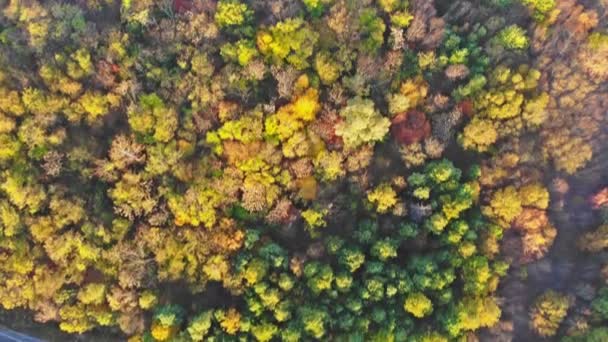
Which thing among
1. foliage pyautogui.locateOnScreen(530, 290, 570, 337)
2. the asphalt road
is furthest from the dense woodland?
the asphalt road

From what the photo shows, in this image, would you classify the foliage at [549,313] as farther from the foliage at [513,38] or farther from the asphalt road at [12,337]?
the asphalt road at [12,337]

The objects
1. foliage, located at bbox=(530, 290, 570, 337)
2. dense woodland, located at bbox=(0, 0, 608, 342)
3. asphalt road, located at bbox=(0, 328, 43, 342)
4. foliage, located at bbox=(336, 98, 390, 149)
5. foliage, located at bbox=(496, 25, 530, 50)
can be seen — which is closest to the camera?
dense woodland, located at bbox=(0, 0, 608, 342)

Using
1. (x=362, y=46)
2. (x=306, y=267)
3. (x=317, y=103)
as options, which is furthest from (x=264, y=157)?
(x=362, y=46)

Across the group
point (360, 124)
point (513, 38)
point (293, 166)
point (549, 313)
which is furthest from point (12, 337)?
point (513, 38)

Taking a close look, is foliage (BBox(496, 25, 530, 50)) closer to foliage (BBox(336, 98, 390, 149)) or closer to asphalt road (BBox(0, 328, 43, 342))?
foliage (BBox(336, 98, 390, 149))

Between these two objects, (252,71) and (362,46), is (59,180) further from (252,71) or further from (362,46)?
(362,46)

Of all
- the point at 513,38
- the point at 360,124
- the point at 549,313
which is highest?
the point at 513,38

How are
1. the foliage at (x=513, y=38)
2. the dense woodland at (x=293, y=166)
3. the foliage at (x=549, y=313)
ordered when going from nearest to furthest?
1. the dense woodland at (x=293, y=166)
2. the foliage at (x=549, y=313)
3. the foliage at (x=513, y=38)

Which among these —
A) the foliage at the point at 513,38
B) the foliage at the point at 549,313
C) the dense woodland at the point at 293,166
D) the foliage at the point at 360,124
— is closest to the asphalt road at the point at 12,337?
the dense woodland at the point at 293,166

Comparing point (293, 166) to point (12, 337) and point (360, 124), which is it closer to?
point (360, 124)
